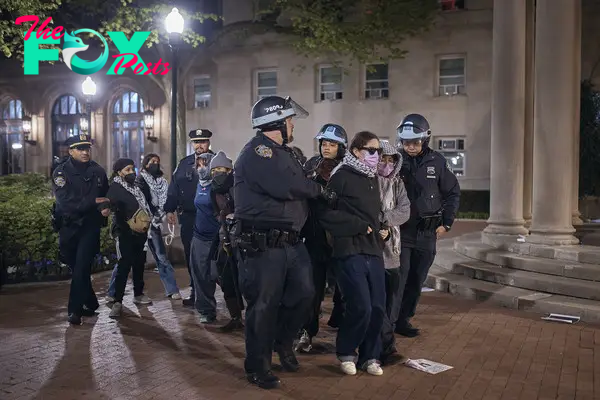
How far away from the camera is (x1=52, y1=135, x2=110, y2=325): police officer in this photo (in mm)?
7316

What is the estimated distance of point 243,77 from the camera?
27312mm

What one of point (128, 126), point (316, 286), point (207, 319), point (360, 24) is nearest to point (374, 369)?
point (316, 286)

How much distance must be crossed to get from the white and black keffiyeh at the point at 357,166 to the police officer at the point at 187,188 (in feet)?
9.86

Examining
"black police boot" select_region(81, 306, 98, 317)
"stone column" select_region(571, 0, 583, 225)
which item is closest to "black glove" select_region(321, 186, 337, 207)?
"black police boot" select_region(81, 306, 98, 317)

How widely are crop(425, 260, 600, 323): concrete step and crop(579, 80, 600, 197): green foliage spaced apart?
10.6 meters

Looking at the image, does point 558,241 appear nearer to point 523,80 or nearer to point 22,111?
point 523,80

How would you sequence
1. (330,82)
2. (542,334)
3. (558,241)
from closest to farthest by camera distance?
1. (542,334)
2. (558,241)
3. (330,82)

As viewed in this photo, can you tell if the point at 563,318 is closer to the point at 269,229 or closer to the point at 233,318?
the point at 233,318

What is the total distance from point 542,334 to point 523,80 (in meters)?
5.58

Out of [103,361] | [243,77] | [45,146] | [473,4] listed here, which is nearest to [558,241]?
[103,361]

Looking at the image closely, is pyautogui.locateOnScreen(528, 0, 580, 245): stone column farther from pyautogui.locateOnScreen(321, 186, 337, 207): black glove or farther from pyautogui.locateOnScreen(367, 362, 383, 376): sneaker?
pyautogui.locateOnScreen(321, 186, 337, 207): black glove

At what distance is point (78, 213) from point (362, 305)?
386 cm

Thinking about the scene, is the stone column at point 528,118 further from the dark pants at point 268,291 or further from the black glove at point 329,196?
the dark pants at point 268,291

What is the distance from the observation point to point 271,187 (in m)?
4.92
